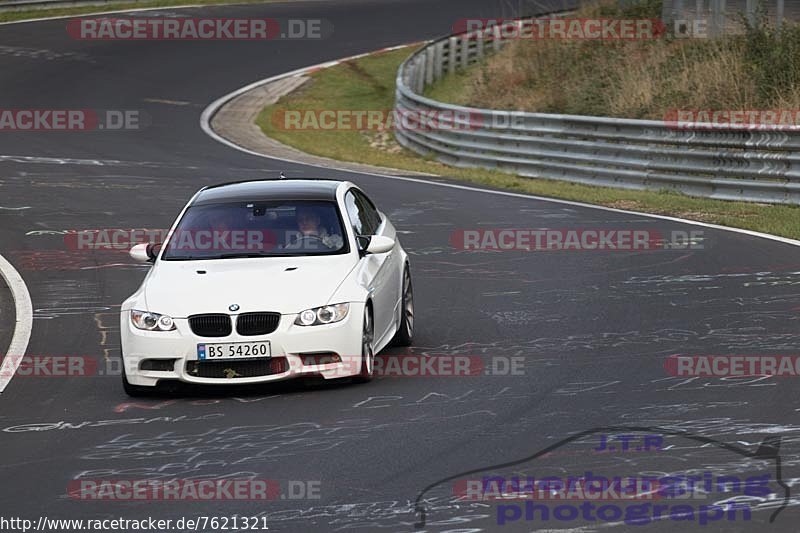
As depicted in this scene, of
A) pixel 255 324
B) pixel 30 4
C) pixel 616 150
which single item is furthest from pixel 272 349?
pixel 30 4

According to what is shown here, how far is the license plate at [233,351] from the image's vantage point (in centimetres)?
988

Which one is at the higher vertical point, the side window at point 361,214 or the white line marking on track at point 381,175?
the side window at point 361,214

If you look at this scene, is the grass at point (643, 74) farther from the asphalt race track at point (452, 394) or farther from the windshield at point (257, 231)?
the windshield at point (257, 231)

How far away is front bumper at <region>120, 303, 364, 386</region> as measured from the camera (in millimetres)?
9914

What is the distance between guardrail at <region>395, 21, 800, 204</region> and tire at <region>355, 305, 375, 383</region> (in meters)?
10.8

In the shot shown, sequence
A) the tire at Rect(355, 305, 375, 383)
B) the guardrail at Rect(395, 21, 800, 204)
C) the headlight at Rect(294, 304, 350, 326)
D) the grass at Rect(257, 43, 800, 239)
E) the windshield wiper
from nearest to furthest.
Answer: the headlight at Rect(294, 304, 350, 326) → the tire at Rect(355, 305, 375, 383) → the windshield wiper → the grass at Rect(257, 43, 800, 239) → the guardrail at Rect(395, 21, 800, 204)

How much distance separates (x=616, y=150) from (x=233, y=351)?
13.8m

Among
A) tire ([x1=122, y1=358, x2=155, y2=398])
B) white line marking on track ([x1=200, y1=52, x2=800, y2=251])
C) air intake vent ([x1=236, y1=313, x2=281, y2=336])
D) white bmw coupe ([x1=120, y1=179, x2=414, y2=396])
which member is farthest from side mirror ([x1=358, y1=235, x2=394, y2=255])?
white line marking on track ([x1=200, y1=52, x2=800, y2=251])

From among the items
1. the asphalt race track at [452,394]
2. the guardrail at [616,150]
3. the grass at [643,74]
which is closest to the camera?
the asphalt race track at [452,394]

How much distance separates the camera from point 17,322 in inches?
524

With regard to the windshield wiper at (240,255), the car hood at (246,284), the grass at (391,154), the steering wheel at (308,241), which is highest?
the steering wheel at (308,241)

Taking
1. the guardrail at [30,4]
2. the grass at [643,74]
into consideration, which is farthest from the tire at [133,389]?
the guardrail at [30,4]

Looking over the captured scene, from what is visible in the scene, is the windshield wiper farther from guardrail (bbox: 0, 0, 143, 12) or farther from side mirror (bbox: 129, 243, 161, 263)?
guardrail (bbox: 0, 0, 143, 12)

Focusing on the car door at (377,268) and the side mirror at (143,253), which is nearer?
the car door at (377,268)
